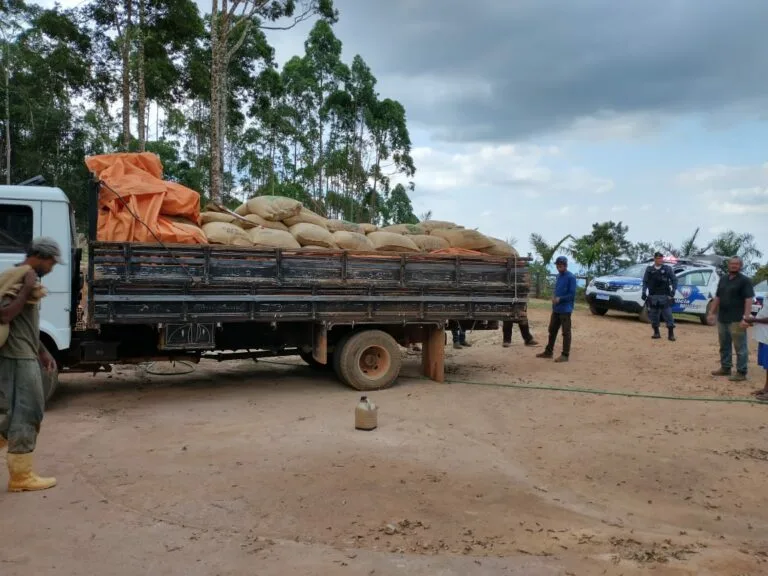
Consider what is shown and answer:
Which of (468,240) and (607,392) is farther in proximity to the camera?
(468,240)

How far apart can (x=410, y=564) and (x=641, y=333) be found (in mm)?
11264

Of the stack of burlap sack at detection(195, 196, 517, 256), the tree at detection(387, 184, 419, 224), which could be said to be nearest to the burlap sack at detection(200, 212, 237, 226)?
the stack of burlap sack at detection(195, 196, 517, 256)

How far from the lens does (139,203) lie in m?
6.14

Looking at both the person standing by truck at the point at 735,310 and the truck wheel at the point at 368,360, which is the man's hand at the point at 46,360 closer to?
the truck wheel at the point at 368,360

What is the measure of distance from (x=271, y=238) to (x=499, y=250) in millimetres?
3147

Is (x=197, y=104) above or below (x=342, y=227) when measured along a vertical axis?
above

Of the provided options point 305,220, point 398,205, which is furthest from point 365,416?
point 398,205

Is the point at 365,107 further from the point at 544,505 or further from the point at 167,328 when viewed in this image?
the point at 544,505

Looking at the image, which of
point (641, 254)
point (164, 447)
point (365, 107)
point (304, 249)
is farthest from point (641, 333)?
point (365, 107)

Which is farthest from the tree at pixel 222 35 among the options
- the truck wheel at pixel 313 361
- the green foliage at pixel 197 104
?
the truck wheel at pixel 313 361

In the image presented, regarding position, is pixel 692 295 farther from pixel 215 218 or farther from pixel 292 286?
pixel 215 218

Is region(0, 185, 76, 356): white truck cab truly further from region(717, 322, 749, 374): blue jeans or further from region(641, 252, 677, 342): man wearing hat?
region(641, 252, 677, 342): man wearing hat

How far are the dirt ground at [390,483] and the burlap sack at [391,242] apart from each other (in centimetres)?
176

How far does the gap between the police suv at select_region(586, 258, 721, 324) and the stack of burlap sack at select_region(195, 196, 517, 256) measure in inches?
311
